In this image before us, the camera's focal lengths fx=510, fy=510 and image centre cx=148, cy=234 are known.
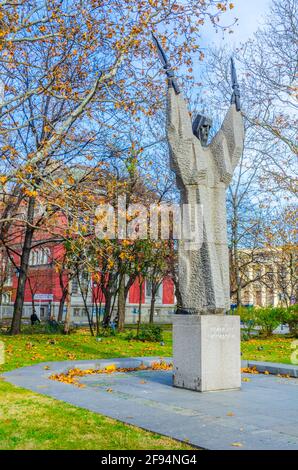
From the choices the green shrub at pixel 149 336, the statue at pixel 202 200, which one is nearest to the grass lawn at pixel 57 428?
the statue at pixel 202 200

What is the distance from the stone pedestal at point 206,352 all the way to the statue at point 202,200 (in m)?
0.31

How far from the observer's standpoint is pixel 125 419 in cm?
592

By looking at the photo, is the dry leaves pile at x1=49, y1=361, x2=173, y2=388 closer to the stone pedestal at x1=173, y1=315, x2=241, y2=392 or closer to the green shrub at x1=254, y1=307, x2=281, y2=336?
the stone pedestal at x1=173, y1=315, x2=241, y2=392

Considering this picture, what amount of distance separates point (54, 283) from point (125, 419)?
130 feet

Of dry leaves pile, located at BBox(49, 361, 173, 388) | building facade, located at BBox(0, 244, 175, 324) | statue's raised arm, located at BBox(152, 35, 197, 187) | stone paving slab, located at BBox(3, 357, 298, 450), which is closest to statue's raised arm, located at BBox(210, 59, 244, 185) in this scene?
statue's raised arm, located at BBox(152, 35, 197, 187)

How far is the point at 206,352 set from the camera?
330 inches

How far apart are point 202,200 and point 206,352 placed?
262cm

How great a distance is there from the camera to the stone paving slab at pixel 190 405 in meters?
5.27

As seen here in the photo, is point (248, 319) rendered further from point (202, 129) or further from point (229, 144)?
point (202, 129)

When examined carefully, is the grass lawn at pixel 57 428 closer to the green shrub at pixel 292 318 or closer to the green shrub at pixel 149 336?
the green shrub at pixel 149 336

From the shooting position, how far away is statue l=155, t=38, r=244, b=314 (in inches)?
348

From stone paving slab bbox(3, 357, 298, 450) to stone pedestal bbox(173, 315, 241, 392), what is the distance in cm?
24

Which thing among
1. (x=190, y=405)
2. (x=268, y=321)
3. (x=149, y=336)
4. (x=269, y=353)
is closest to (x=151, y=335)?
(x=149, y=336)
